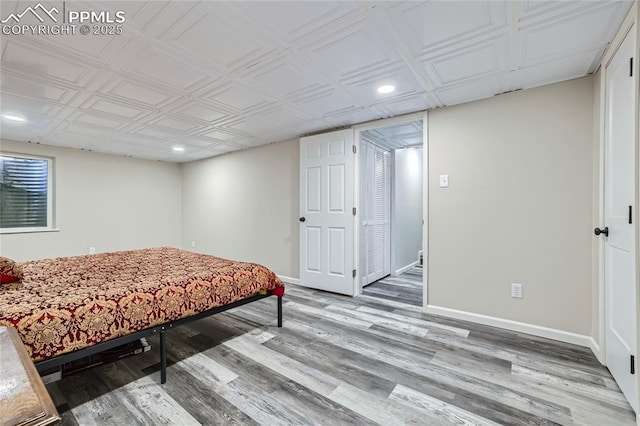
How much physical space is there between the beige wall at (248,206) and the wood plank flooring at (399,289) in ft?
3.88

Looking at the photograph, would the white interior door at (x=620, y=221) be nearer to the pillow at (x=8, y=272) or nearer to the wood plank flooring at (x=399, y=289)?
the wood plank flooring at (x=399, y=289)

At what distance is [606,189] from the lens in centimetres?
197

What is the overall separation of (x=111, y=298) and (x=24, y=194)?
14.1 feet

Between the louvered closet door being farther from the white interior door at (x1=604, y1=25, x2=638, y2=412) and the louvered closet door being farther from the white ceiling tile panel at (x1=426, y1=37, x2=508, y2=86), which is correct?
the white interior door at (x1=604, y1=25, x2=638, y2=412)

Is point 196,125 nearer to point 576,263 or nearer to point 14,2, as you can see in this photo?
point 14,2

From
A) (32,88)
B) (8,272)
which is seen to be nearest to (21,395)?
(8,272)

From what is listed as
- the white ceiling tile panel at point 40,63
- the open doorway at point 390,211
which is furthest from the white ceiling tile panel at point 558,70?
the white ceiling tile panel at point 40,63

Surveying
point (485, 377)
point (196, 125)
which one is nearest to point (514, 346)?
point (485, 377)

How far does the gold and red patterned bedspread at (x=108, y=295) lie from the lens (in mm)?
1459

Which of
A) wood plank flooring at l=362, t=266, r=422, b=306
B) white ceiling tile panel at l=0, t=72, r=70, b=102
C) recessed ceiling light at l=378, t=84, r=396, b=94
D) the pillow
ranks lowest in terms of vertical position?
wood plank flooring at l=362, t=266, r=422, b=306

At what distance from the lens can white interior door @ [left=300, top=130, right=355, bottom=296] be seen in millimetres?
3625

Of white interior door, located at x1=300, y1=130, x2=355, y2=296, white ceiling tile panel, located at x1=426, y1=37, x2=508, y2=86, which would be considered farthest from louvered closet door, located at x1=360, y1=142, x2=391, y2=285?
white ceiling tile panel, located at x1=426, y1=37, x2=508, y2=86

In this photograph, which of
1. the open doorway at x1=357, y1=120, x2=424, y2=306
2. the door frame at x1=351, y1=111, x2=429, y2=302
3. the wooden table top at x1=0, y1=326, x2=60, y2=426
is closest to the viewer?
the wooden table top at x1=0, y1=326, x2=60, y2=426

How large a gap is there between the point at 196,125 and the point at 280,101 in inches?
52.6
